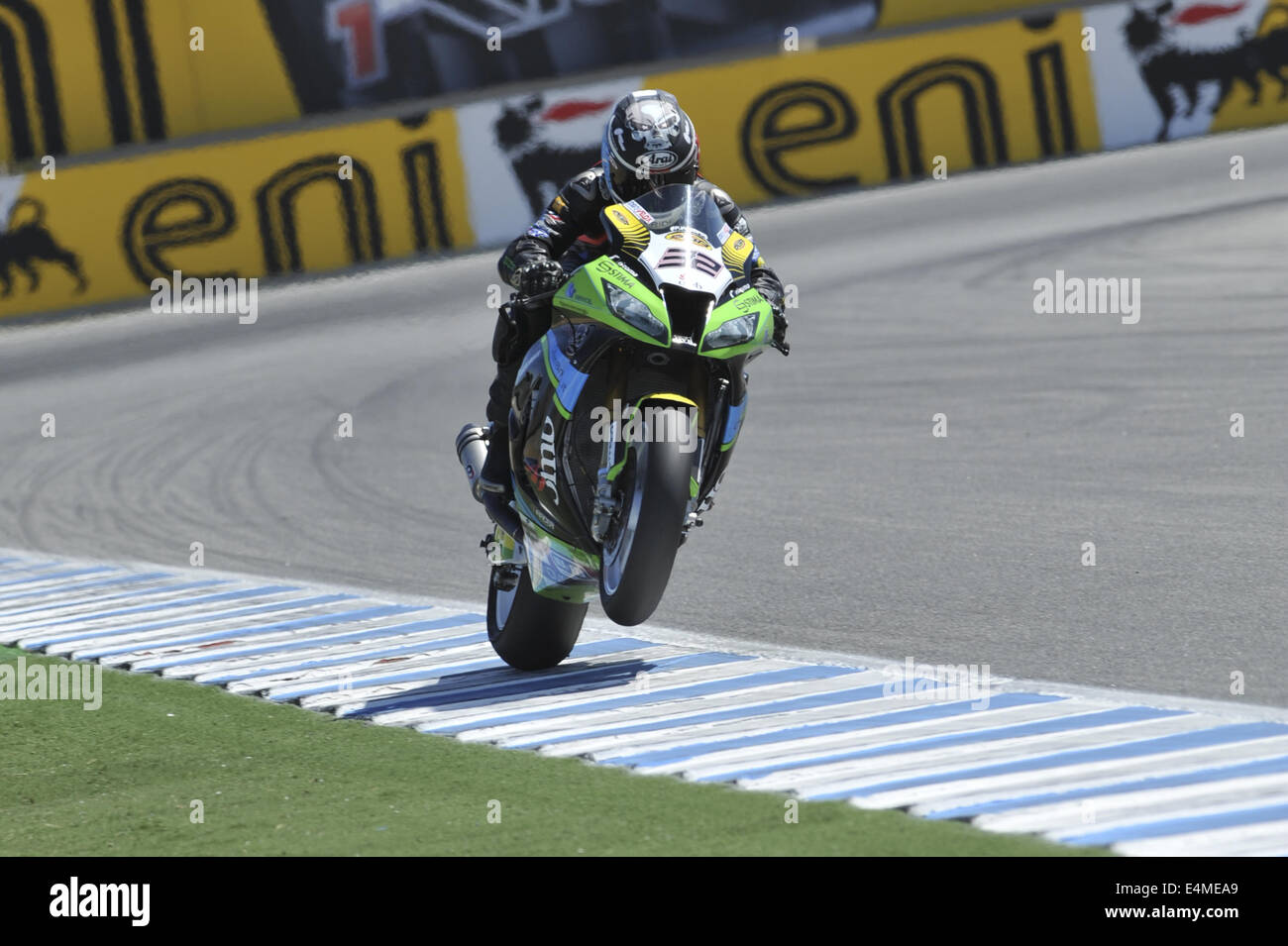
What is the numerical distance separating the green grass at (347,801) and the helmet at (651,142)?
1.91 metres

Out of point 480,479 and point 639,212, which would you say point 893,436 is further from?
point 639,212

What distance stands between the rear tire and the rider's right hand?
3.64 ft

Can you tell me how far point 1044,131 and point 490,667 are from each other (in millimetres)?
14771

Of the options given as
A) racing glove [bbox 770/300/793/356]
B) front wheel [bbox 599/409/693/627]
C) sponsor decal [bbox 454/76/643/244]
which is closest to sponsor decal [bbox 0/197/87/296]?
sponsor decal [bbox 454/76/643/244]

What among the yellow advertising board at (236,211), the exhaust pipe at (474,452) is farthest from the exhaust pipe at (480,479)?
the yellow advertising board at (236,211)

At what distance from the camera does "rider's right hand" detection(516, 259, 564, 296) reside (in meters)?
6.14

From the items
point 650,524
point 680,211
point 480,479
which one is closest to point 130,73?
point 480,479

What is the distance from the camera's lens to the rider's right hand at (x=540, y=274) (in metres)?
6.14

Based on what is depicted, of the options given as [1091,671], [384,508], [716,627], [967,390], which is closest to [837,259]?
[967,390]

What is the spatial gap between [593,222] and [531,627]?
150 cm

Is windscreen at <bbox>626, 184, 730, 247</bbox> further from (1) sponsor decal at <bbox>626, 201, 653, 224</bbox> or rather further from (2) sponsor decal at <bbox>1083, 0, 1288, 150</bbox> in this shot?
(2) sponsor decal at <bbox>1083, 0, 1288, 150</bbox>

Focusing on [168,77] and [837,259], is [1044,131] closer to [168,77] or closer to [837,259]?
[837,259]

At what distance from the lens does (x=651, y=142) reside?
600 cm

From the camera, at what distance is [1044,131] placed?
2025cm
